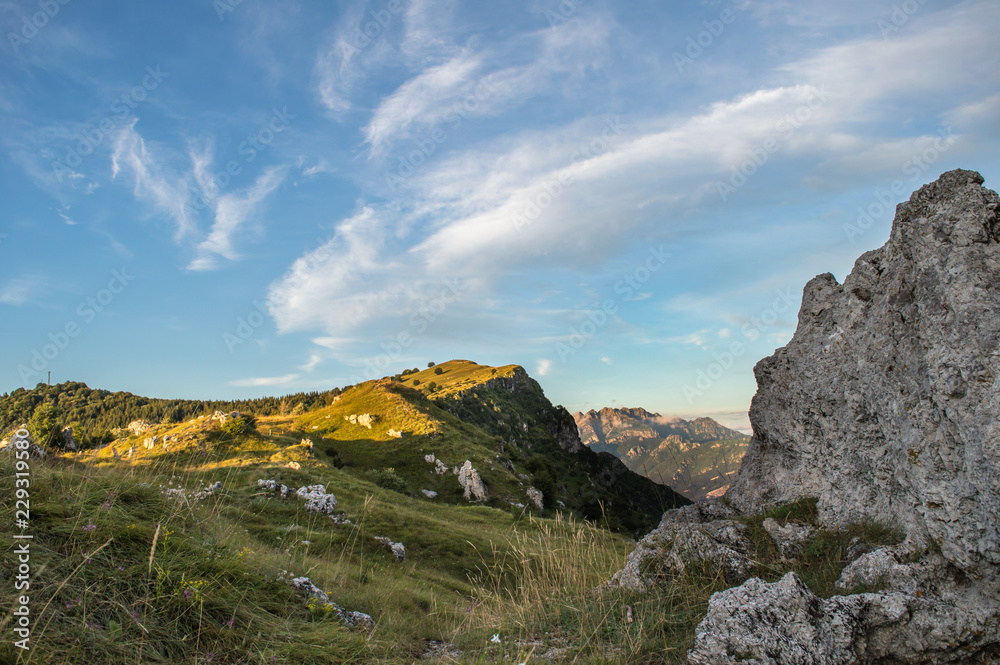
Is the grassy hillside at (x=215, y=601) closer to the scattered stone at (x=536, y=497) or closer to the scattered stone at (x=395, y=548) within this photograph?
the scattered stone at (x=395, y=548)

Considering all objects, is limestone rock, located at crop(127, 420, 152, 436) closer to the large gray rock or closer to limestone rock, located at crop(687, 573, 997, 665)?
limestone rock, located at crop(687, 573, 997, 665)

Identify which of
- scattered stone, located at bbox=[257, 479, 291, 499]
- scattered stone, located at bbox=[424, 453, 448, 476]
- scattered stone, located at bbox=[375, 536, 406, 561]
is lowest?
scattered stone, located at bbox=[375, 536, 406, 561]

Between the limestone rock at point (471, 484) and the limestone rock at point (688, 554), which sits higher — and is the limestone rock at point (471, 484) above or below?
below

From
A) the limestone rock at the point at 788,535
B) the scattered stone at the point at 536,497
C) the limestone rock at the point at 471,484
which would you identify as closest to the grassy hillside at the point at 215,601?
the limestone rock at the point at 788,535

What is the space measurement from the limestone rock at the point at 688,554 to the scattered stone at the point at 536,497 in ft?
185

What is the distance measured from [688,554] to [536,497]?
195 ft

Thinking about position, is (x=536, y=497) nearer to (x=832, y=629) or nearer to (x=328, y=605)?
(x=328, y=605)

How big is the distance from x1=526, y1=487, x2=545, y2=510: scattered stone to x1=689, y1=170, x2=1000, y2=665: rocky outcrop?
56.8m

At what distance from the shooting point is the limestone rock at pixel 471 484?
57156 millimetres

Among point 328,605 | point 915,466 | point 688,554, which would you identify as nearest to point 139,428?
point 328,605

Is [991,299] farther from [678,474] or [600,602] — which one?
[600,602]

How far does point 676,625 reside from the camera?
5504 millimetres

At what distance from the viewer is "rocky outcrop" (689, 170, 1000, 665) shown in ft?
15.1

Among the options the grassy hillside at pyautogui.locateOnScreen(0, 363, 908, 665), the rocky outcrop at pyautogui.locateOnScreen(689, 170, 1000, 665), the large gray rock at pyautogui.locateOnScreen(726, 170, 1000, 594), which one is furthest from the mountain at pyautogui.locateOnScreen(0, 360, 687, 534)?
the rocky outcrop at pyautogui.locateOnScreen(689, 170, 1000, 665)
